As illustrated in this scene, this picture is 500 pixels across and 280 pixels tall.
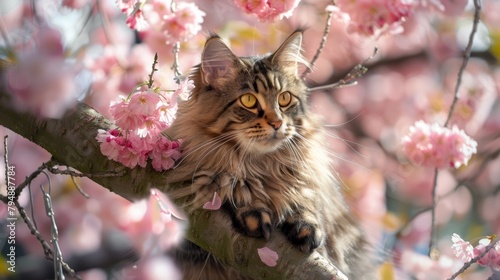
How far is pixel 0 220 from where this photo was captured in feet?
6.66

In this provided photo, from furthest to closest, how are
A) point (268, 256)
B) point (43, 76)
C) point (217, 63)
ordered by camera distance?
point (217, 63) < point (268, 256) < point (43, 76)

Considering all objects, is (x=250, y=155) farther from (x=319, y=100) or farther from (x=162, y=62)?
(x=319, y=100)

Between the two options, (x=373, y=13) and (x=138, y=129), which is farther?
(x=373, y=13)

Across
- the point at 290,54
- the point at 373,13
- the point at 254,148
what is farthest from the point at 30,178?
the point at 373,13

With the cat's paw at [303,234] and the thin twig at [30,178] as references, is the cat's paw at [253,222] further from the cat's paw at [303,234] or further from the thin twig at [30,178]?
the thin twig at [30,178]

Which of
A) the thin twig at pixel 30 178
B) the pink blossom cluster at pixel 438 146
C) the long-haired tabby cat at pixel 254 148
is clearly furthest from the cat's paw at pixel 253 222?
the pink blossom cluster at pixel 438 146

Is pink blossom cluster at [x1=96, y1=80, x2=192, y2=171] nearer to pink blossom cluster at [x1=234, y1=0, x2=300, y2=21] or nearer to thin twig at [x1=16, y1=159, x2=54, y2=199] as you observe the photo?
thin twig at [x1=16, y1=159, x2=54, y2=199]

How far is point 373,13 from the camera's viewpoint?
2357 millimetres

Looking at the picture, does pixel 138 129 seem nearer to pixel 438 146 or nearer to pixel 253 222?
pixel 253 222

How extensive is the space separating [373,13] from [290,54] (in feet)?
1.53

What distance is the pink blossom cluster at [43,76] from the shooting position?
1.52 metres

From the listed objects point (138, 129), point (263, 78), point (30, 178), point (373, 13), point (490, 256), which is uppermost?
point (373, 13)

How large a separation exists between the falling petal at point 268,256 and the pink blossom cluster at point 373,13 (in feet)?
3.38

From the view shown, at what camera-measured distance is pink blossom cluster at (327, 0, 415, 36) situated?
7.73ft
